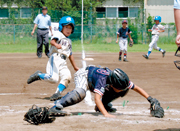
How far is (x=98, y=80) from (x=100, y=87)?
5.3 inches

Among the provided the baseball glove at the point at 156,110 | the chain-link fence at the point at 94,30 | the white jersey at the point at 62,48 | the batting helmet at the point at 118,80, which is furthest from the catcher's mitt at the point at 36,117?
the chain-link fence at the point at 94,30

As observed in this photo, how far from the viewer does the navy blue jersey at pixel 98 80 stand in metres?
4.90

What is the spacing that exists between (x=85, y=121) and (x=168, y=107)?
1880 millimetres

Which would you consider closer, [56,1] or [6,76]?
[6,76]

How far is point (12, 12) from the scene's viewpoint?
36.0 m

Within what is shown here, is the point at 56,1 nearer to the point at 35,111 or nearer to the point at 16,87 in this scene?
the point at 16,87

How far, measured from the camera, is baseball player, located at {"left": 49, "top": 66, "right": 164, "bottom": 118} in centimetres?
484

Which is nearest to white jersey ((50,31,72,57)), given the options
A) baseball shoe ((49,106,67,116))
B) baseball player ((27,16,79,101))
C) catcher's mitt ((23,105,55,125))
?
baseball player ((27,16,79,101))

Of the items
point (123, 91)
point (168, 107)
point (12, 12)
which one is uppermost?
point (12, 12)

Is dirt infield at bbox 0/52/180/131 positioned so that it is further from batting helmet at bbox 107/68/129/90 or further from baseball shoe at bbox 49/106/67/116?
batting helmet at bbox 107/68/129/90

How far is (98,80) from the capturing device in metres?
4.98

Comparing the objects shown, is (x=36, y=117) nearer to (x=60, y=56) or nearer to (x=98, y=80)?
(x=98, y=80)

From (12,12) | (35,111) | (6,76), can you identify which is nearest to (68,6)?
(12,12)

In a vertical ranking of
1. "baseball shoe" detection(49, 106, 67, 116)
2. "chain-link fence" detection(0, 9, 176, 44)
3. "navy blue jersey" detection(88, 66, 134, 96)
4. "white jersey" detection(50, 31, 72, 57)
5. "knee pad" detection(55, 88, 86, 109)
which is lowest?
"baseball shoe" detection(49, 106, 67, 116)
